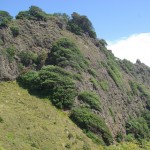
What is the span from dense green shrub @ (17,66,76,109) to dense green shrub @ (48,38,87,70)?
7809mm

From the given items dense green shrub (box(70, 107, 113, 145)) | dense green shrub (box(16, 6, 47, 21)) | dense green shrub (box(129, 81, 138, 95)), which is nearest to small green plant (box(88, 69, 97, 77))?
dense green shrub (box(70, 107, 113, 145))

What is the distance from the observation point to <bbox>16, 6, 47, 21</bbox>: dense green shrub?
93.2 meters

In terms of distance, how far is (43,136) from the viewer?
5728 cm

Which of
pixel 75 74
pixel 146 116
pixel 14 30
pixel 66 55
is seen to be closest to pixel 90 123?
pixel 75 74

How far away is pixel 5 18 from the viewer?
8569 centimetres

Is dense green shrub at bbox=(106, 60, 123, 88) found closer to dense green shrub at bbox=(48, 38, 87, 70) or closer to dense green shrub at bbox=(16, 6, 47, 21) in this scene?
dense green shrub at bbox=(48, 38, 87, 70)

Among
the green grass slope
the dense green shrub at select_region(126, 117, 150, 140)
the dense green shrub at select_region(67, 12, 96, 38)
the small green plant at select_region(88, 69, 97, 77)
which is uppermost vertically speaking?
the dense green shrub at select_region(67, 12, 96, 38)

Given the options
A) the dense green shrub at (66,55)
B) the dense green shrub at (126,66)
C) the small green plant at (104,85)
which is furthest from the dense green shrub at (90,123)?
the dense green shrub at (126,66)

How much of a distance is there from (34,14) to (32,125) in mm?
42859

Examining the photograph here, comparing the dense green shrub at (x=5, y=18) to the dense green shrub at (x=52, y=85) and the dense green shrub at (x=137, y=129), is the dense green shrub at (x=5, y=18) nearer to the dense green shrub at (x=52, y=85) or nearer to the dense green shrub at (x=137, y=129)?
the dense green shrub at (x=52, y=85)

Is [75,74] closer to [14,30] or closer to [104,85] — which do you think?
[104,85]

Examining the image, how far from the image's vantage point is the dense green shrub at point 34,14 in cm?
9325

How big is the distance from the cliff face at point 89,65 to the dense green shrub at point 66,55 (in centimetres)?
129

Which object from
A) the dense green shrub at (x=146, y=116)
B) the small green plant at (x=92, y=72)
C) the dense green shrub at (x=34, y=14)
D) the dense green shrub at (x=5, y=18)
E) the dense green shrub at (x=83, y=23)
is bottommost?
the dense green shrub at (x=146, y=116)
